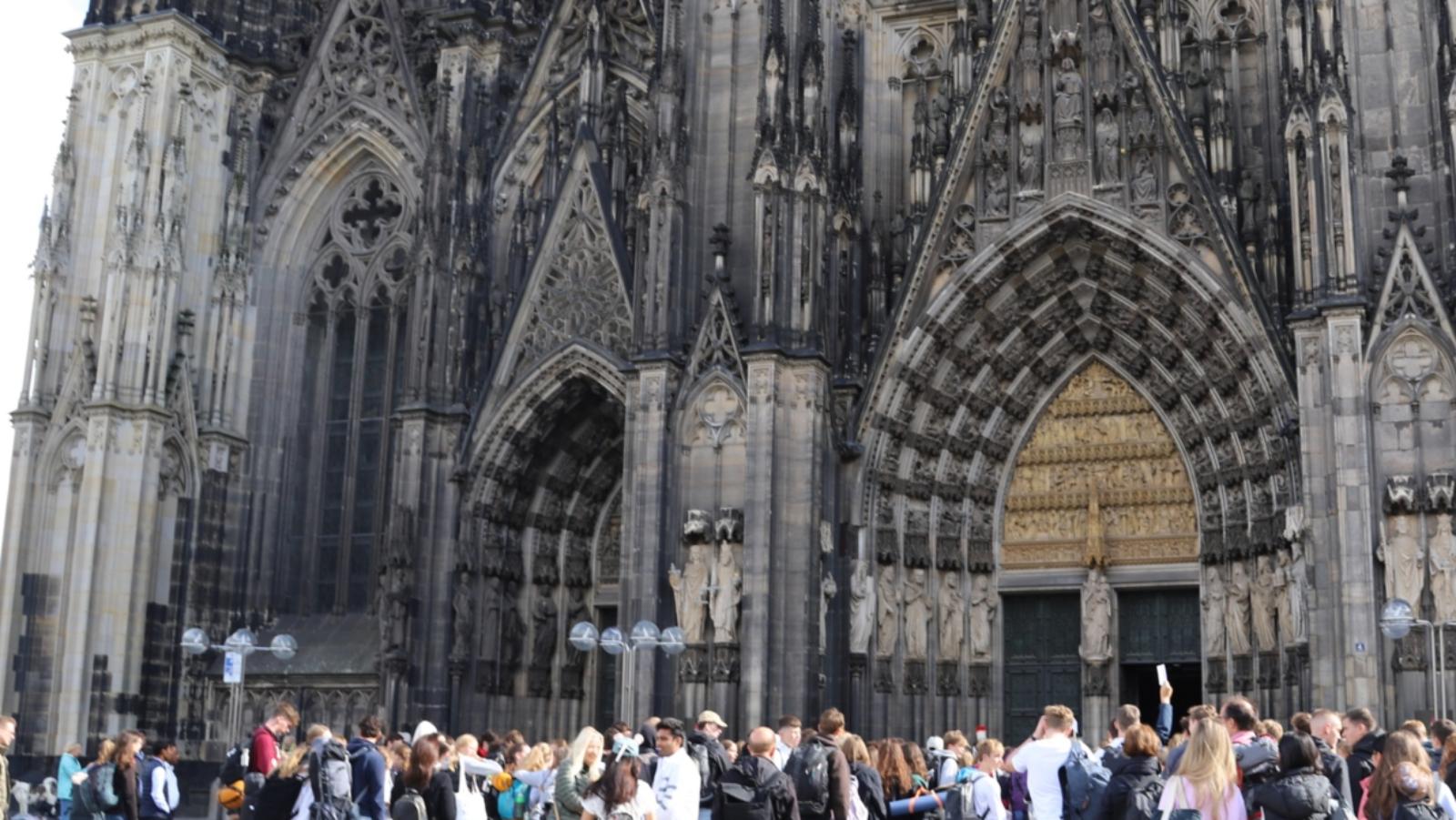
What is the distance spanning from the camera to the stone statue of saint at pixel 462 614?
26375 millimetres

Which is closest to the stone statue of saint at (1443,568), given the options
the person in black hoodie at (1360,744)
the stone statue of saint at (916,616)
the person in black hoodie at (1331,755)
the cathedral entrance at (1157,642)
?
the cathedral entrance at (1157,642)

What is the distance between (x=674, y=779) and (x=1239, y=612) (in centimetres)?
1482

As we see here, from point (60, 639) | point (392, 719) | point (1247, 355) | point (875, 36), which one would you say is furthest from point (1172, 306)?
point (60, 639)

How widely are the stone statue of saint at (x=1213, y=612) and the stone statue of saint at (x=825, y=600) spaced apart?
17.2 feet

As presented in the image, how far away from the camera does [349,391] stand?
30.7 m

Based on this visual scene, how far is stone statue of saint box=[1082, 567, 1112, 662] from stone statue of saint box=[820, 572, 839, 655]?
389 cm

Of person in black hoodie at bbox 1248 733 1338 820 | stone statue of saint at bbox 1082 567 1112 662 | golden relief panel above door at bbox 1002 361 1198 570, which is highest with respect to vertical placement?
golden relief panel above door at bbox 1002 361 1198 570

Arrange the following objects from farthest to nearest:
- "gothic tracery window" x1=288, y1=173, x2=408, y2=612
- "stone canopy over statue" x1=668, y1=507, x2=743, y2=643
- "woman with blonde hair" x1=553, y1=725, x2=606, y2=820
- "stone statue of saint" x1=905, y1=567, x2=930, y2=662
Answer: "gothic tracery window" x1=288, y1=173, x2=408, y2=612 < "stone statue of saint" x1=905, y1=567, x2=930, y2=662 < "stone canopy over statue" x1=668, y1=507, x2=743, y2=643 < "woman with blonde hair" x1=553, y1=725, x2=606, y2=820

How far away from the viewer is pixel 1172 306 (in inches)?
947

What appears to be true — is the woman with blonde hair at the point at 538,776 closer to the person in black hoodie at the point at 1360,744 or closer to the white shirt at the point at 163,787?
the white shirt at the point at 163,787

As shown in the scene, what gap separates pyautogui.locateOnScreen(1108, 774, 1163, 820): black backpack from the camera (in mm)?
9031

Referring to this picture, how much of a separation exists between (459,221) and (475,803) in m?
17.2

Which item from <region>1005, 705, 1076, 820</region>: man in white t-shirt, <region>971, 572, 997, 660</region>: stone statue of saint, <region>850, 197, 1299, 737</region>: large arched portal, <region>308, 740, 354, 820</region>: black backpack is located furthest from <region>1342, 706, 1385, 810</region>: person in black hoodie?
<region>971, 572, 997, 660</region>: stone statue of saint

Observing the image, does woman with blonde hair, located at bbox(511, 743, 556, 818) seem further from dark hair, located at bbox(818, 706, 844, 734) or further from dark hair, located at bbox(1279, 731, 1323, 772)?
dark hair, located at bbox(1279, 731, 1323, 772)
